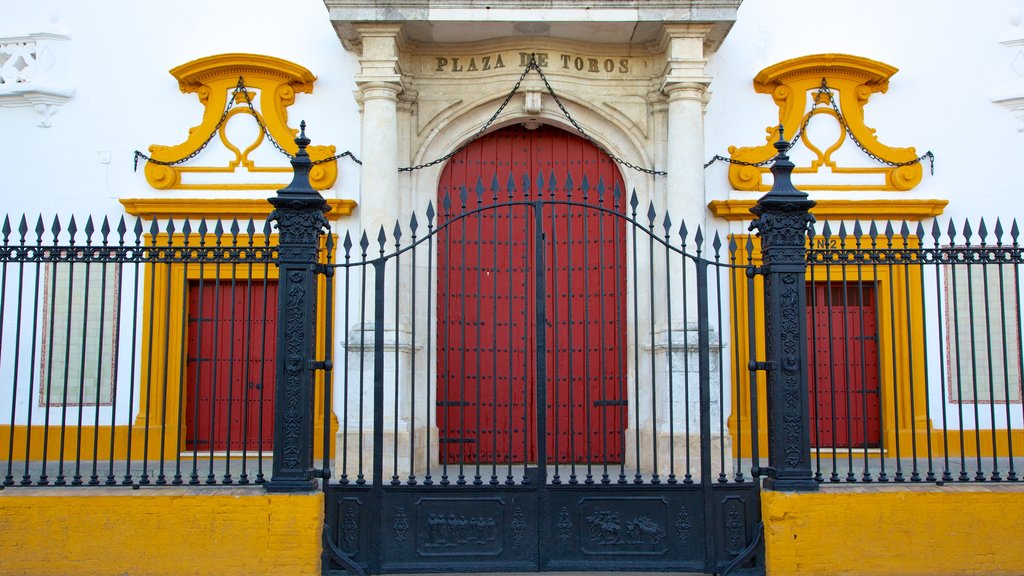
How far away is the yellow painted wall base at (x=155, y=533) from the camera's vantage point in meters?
5.69

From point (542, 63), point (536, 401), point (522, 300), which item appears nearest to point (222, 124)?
point (542, 63)

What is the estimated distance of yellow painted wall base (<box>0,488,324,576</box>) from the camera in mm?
5691

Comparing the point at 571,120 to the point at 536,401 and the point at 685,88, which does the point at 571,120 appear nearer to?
the point at 685,88

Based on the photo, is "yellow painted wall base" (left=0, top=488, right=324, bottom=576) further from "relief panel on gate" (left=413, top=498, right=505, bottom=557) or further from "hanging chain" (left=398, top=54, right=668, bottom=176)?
"hanging chain" (left=398, top=54, right=668, bottom=176)

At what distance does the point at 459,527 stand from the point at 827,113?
690 centimetres

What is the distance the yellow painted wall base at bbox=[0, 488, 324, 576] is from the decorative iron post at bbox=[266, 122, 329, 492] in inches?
8.6

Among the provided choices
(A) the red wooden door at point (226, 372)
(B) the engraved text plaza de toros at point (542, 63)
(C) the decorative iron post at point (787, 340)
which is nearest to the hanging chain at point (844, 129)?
(B) the engraved text plaza de toros at point (542, 63)

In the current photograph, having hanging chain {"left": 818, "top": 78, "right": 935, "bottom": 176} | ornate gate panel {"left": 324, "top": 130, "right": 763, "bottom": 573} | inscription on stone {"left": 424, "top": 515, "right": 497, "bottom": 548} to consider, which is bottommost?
inscription on stone {"left": 424, "top": 515, "right": 497, "bottom": 548}

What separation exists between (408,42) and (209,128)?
2456mm

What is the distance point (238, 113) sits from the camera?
10.4 meters

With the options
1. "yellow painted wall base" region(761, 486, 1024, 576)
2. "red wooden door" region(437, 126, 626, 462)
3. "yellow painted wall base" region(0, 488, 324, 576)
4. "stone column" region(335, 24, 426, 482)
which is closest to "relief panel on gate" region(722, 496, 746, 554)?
"yellow painted wall base" region(761, 486, 1024, 576)

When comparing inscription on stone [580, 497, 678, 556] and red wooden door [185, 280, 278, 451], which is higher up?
red wooden door [185, 280, 278, 451]

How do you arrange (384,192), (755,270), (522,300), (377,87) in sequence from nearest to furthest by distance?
(755,270), (384,192), (377,87), (522,300)

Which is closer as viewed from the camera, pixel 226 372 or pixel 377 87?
pixel 377 87
